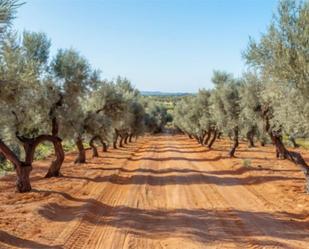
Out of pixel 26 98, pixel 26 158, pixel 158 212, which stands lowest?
pixel 158 212

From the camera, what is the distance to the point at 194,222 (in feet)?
46.1

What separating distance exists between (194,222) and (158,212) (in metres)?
2.11

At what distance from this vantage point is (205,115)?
54250mm

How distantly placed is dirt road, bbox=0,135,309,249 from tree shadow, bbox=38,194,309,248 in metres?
0.03

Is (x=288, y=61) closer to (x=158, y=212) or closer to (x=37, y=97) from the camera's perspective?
(x=158, y=212)

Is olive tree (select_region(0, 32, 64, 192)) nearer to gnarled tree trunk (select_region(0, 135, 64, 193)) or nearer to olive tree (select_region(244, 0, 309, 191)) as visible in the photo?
gnarled tree trunk (select_region(0, 135, 64, 193))

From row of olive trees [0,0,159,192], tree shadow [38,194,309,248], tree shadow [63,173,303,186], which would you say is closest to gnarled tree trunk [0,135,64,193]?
row of olive trees [0,0,159,192]

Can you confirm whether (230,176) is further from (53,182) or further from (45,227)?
(45,227)

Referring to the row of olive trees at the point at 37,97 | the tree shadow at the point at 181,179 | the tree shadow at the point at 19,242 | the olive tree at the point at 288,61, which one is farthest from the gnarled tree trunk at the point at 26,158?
the olive tree at the point at 288,61

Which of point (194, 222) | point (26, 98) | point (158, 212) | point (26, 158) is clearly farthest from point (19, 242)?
point (26, 158)

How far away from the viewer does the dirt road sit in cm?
1176

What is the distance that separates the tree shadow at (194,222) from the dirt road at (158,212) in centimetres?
3

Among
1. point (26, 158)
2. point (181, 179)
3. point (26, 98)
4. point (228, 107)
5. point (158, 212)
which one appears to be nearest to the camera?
point (158, 212)

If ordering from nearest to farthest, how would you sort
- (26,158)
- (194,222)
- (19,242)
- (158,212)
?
(19,242) < (194,222) < (158,212) < (26,158)
